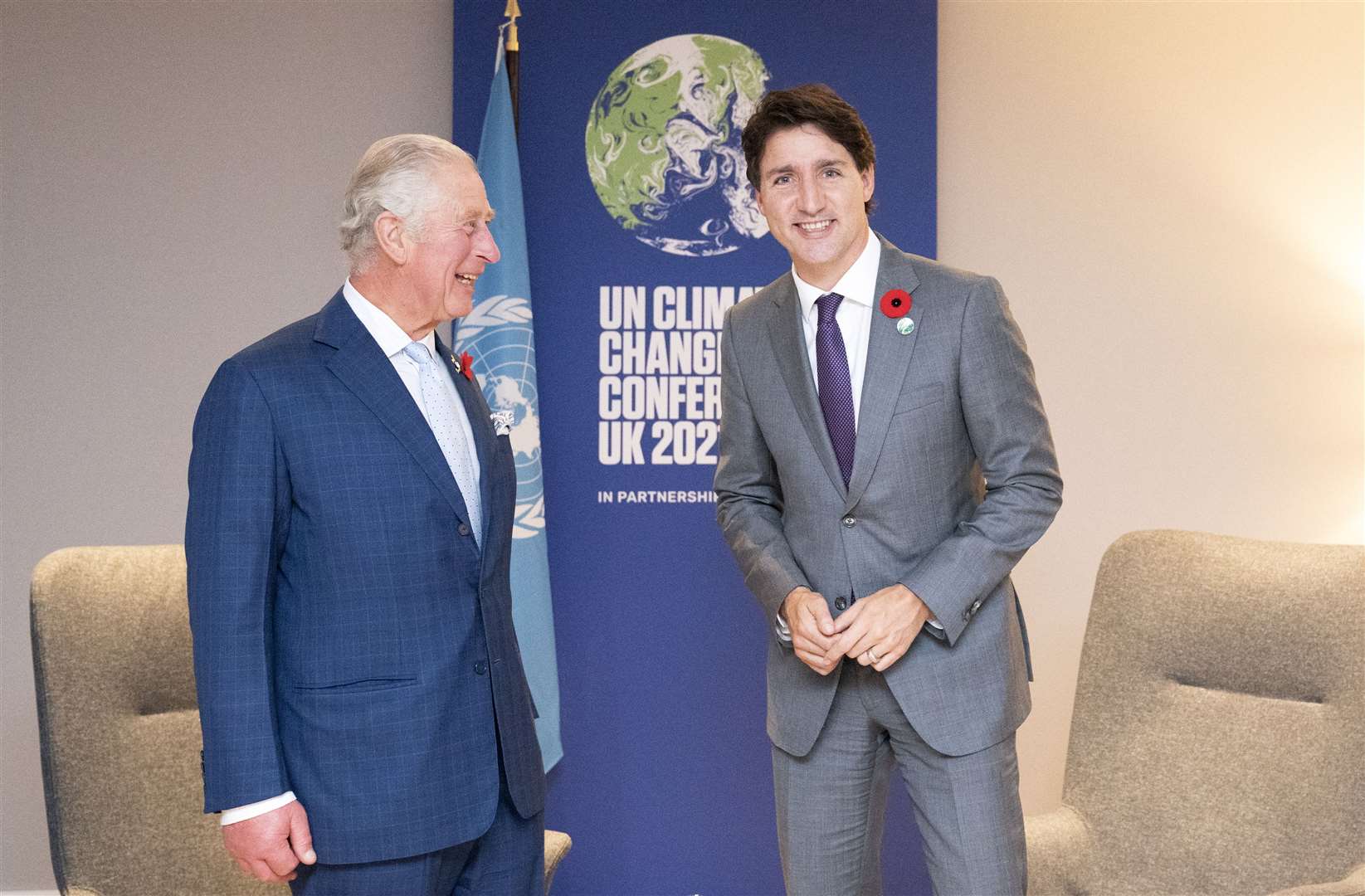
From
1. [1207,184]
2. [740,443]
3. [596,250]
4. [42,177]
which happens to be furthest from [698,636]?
[42,177]

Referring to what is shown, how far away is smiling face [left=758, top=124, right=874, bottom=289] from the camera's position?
216cm

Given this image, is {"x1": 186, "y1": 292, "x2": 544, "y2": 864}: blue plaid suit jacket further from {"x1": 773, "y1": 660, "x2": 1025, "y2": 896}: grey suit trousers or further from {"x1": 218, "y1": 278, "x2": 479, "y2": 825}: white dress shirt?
{"x1": 773, "y1": 660, "x2": 1025, "y2": 896}: grey suit trousers

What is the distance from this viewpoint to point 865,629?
6.64 ft

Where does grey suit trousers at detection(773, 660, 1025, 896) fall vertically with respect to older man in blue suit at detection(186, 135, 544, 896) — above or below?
below

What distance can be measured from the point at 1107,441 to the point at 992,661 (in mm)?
1834

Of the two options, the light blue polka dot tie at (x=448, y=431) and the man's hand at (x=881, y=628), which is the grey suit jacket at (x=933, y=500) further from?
the light blue polka dot tie at (x=448, y=431)

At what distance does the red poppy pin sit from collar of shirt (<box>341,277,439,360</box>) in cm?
81

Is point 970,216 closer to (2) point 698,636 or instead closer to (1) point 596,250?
(1) point 596,250

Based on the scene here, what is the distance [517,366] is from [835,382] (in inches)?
59.2

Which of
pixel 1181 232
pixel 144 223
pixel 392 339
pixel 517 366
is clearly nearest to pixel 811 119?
pixel 392 339

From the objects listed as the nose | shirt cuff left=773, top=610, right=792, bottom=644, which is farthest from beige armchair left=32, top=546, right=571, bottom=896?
the nose

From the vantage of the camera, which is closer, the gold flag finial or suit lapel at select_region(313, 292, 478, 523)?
suit lapel at select_region(313, 292, 478, 523)

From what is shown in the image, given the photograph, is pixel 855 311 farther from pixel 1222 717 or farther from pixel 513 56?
pixel 513 56

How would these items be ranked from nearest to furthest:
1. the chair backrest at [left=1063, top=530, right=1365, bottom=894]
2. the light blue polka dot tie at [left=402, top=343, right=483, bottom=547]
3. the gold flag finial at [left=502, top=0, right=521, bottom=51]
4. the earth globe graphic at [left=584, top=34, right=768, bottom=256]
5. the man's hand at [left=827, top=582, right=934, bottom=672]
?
1. the light blue polka dot tie at [left=402, top=343, right=483, bottom=547]
2. the man's hand at [left=827, top=582, right=934, bottom=672]
3. the chair backrest at [left=1063, top=530, right=1365, bottom=894]
4. the gold flag finial at [left=502, top=0, right=521, bottom=51]
5. the earth globe graphic at [left=584, top=34, right=768, bottom=256]
